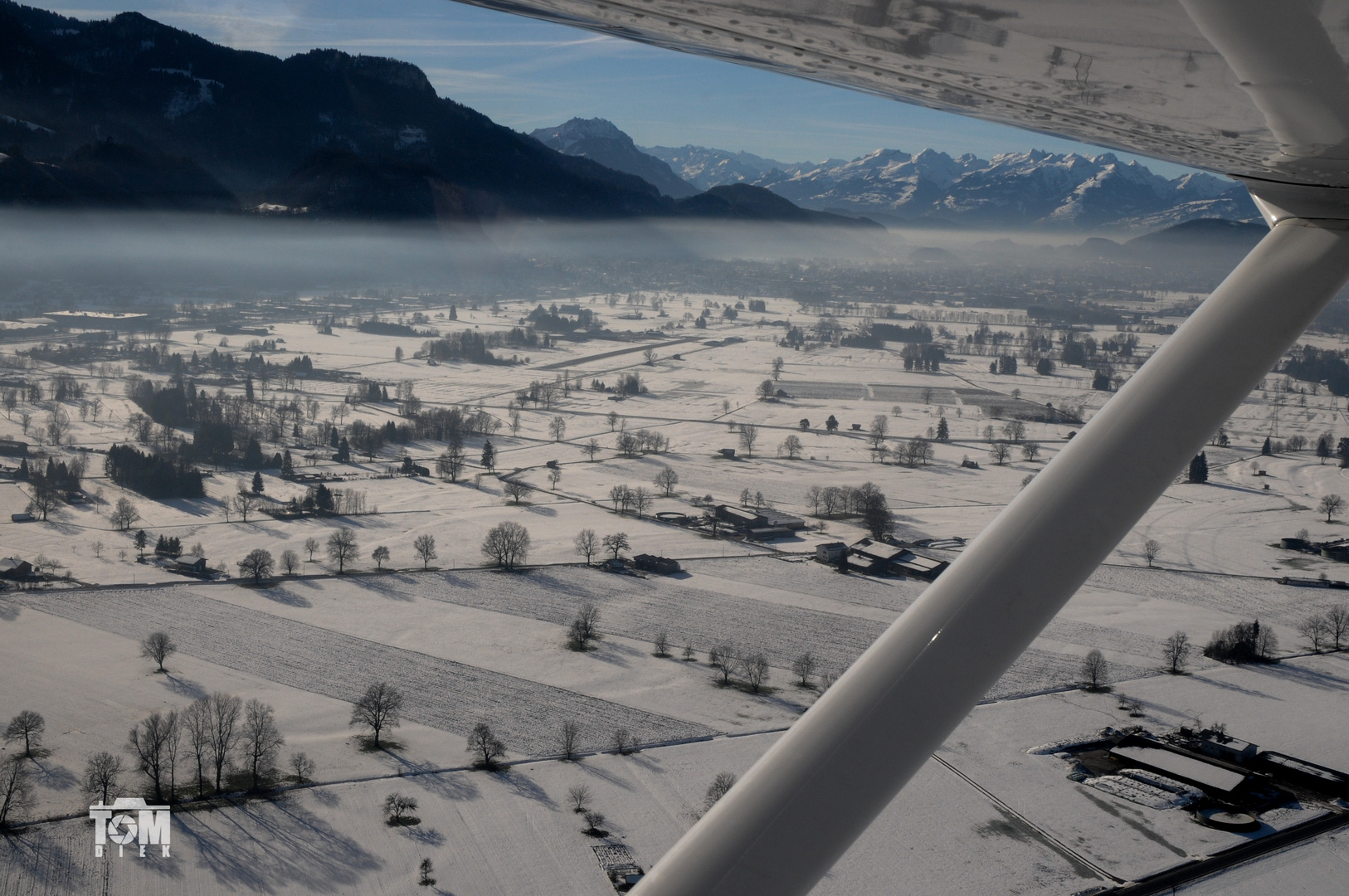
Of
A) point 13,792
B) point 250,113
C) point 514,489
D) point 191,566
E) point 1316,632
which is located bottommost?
point 191,566

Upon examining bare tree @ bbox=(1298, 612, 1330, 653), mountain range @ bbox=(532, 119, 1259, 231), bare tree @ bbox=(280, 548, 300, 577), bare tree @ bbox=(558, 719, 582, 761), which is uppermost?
mountain range @ bbox=(532, 119, 1259, 231)

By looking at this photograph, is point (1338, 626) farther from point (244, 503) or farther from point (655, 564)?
point (244, 503)

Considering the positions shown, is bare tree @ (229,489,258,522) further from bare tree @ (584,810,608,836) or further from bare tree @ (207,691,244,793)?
bare tree @ (584,810,608,836)

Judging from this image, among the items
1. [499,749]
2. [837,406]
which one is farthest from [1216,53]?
[837,406]

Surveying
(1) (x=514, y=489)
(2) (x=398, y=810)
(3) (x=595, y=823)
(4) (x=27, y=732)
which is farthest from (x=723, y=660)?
(1) (x=514, y=489)

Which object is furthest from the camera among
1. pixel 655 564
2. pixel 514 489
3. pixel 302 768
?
pixel 514 489

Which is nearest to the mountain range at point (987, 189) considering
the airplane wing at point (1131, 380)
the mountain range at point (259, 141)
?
the mountain range at point (259, 141)

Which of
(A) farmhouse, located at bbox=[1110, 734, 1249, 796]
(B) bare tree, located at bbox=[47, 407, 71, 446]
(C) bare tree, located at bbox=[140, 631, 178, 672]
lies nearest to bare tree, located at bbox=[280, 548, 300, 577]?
(C) bare tree, located at bbox=[140, 631, 178, 672]

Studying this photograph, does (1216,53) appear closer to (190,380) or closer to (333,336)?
(190,380)

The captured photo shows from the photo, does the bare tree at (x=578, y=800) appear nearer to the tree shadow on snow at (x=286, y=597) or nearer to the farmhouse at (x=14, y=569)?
the tree shadow on snow at (x=286, y=597)
